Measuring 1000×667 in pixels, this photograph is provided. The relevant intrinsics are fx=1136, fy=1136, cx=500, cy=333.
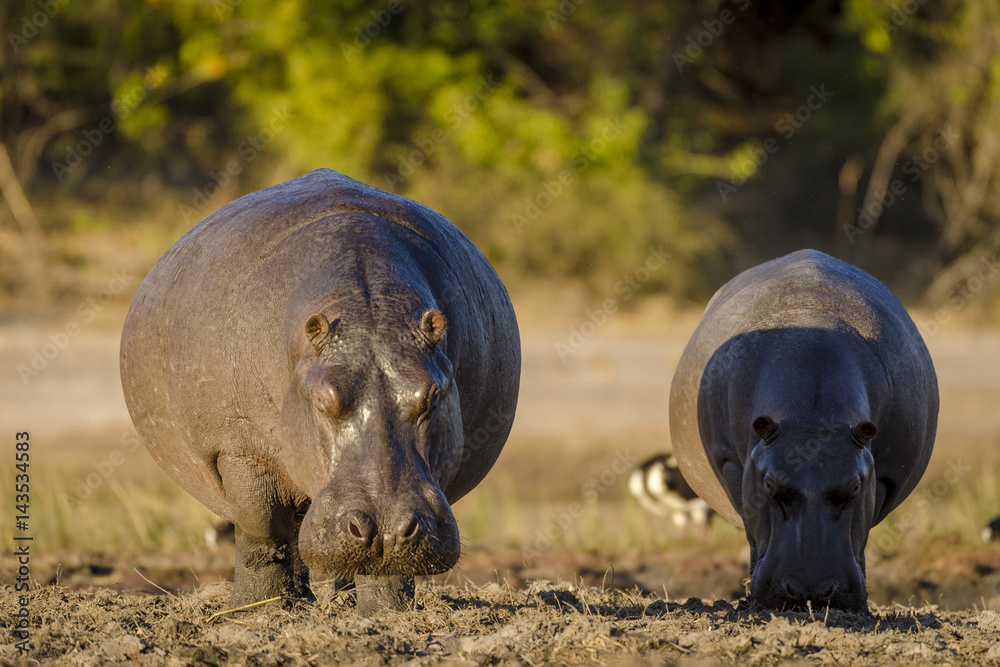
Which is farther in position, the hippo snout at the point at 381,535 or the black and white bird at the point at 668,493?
the black and white bird at the point at 668,493

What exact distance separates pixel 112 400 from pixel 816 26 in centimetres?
1265

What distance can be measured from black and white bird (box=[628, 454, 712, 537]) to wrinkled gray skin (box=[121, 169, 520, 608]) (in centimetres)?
367

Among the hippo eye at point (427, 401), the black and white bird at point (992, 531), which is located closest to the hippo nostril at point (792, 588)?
the hippo eye at point (427, 401)

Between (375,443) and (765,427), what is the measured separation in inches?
80.0

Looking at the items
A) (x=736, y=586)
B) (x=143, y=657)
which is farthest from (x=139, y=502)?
(x=143, y=657)

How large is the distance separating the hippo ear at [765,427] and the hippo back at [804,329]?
548 millimetres

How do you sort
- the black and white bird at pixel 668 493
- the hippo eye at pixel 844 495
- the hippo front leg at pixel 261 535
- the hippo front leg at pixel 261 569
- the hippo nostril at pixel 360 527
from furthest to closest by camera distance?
1. the black and white bird at pixel 668 493
2. the hippo front leg at pixel 261 569
3. the hippo eye at pixel 844 495
4. the hippo front leg at pixel 261 535
5. the hippo nostril at pixel 360 527

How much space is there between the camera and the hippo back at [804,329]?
5.66 meters

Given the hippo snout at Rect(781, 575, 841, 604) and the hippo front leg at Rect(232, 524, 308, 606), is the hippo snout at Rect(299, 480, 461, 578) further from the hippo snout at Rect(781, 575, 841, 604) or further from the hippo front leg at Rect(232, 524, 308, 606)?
the hippo snout at Rect(781, 575, 841, 604)

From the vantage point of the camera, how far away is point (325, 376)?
146 inches

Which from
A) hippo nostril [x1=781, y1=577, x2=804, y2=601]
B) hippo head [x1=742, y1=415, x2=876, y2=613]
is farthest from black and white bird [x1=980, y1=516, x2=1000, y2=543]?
hippo nostril [x1=781, y1=577, x2=804, y2=601]

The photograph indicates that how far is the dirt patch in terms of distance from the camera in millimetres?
3869

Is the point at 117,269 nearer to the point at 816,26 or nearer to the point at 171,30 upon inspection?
the point at 171,30

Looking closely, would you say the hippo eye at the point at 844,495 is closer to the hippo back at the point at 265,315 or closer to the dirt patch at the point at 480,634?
the dirt patch at the point at 480,634
